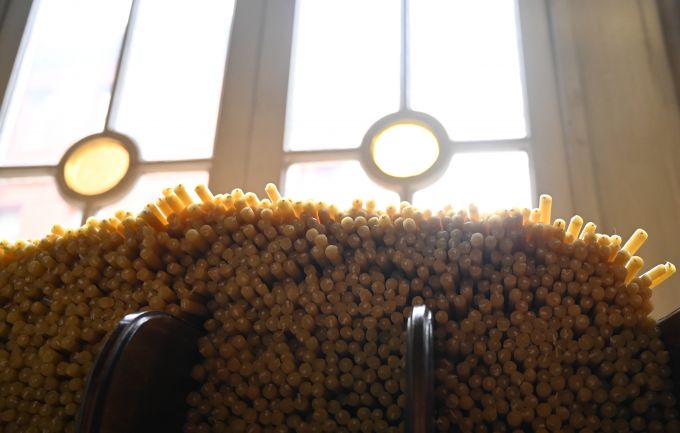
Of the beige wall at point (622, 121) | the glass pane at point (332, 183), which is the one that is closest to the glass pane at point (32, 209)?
the glass pane at point (332, 183)

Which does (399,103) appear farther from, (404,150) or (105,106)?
(105,106)

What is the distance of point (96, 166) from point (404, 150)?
982 mm

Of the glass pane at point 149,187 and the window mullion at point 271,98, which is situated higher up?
the window mullion at point 271,98

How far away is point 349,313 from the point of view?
1180 millimetres

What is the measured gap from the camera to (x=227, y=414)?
1192 mm

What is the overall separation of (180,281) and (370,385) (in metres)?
0.41

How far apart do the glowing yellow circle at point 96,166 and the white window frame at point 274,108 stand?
199 millimetres

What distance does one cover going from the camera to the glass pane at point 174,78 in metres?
2.12

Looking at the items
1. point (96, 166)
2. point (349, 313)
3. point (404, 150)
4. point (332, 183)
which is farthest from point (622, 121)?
point (96, 166)

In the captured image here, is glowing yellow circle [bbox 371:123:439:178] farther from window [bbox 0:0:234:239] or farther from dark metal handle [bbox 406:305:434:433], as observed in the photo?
dark metal handle [bbox 406:305:434:433]

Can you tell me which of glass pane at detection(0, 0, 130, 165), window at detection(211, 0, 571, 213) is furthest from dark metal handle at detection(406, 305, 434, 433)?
glass pane at detection(0, 0, 130, 165)

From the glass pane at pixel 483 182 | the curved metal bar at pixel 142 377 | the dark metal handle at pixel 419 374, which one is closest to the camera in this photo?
the dark metal handle at pixel 419 374

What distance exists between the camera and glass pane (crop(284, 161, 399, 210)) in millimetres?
1910

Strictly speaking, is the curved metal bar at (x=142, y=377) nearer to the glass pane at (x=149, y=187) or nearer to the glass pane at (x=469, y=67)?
the glass pane at (x=149, y=187)
